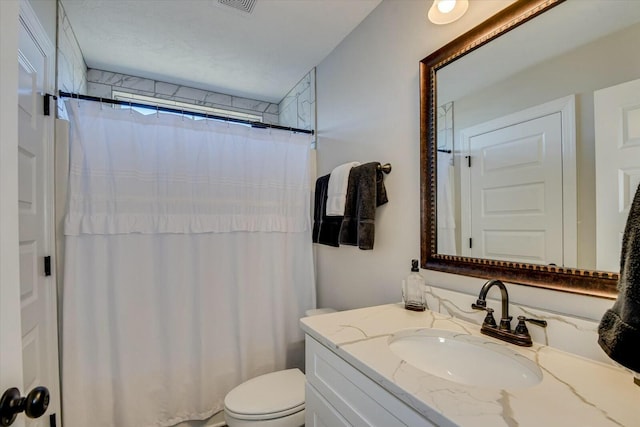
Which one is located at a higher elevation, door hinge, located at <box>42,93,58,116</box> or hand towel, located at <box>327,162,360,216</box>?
door hinge, located at <box>42,93,58,116</box>

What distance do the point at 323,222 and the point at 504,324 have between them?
1147 mm

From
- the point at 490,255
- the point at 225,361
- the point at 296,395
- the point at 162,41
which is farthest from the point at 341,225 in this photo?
the point at 162,41

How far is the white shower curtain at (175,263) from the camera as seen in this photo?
1.54 metres

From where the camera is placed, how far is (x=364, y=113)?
1727 millimetres

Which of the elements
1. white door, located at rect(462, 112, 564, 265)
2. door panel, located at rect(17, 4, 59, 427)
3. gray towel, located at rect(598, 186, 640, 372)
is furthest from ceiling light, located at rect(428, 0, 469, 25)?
door panel, located at rect(17, 4, 59, 427)

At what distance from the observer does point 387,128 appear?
1543 mm

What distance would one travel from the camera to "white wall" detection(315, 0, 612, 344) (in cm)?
129

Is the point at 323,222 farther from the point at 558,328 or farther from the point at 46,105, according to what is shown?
the point at 46,105

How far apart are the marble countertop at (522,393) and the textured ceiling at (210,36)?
175 centimetres

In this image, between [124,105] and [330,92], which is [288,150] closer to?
[330,92]

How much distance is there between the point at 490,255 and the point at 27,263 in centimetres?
184

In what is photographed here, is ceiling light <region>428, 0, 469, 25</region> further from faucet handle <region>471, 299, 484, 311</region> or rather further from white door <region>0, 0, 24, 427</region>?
white door <region>0, 0, 24, 427</region>

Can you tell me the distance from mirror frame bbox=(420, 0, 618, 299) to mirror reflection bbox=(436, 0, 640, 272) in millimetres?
24

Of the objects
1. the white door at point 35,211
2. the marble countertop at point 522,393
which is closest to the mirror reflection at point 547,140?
the marble countertop at point 522,393
